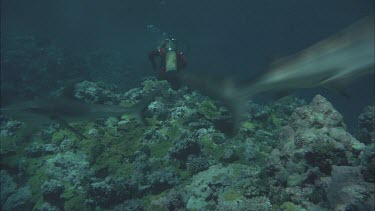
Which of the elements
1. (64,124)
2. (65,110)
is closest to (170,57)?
(65,110)

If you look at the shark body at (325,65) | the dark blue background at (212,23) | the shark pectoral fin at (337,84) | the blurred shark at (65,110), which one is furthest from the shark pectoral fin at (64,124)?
the dark blue background at (212,23)

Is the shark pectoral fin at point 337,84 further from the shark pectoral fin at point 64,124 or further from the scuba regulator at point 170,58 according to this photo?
the scuba regulator at point 170,58

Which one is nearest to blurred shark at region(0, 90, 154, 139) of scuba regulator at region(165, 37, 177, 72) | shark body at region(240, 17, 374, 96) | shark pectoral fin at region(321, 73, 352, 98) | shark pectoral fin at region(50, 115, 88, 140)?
shark pectoral fin at region(50, 115, 88, 140)

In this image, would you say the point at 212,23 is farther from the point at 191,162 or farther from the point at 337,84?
the point at 337,84

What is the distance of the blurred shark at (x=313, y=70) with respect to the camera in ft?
13.6

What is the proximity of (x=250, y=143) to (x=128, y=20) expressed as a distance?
2964 inches

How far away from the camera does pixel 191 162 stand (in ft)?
32.2

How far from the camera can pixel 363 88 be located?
126 ft

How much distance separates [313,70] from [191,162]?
6024mm

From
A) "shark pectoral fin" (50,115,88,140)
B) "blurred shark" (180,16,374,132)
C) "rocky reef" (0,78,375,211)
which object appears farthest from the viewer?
"shark pectoral fin" (50,115,88,140)

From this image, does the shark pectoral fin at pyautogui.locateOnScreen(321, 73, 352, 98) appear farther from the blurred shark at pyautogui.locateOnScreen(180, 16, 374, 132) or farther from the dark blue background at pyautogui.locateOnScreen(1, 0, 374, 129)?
the dark blue background at pyautogui.locateOnScreen(1, 0, 374, 129)

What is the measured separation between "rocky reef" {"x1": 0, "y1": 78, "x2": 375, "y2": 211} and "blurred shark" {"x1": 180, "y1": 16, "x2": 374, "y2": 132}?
7.33ft

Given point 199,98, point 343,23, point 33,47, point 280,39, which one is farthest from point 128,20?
point 199,98

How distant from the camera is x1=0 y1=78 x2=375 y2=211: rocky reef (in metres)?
7.04
